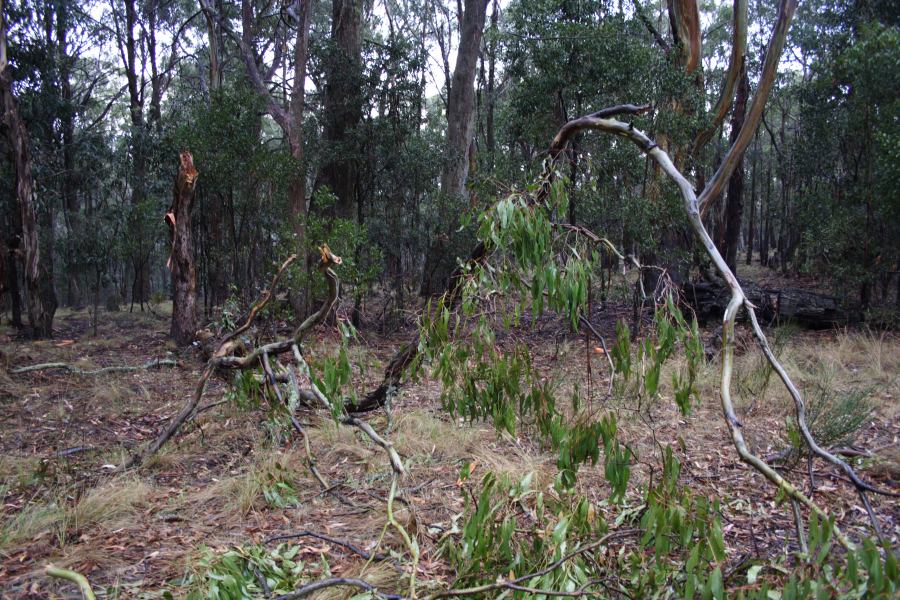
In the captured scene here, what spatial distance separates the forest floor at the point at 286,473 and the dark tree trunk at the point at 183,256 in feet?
6.11

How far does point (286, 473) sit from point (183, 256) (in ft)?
17.4

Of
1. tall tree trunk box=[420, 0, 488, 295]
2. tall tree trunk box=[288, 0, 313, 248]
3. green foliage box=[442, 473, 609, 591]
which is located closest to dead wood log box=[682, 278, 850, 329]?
tall tree trunk box=[420, 0, 488, 295]

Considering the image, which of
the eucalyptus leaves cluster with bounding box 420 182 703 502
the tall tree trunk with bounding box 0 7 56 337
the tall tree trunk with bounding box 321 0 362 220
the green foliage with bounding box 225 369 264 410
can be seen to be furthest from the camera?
the tall tree trunk with bounding box 321 0 362 220

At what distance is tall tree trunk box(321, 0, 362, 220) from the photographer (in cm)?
1145

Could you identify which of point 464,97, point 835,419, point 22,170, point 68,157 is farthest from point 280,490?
point 68,157

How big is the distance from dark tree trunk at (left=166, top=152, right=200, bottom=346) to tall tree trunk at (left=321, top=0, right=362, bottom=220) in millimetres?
3173

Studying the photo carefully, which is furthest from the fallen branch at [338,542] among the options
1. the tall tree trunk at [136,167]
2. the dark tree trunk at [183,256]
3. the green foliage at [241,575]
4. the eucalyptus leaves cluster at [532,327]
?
the tall tree trunk at [136,167]

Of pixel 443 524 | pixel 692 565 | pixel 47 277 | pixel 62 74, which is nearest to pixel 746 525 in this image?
pixel 443 524

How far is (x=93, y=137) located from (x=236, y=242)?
669 cm

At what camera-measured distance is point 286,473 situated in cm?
457

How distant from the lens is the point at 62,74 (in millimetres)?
15461

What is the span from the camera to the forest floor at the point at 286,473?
3486 mm

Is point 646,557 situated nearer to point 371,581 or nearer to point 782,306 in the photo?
point 371,581

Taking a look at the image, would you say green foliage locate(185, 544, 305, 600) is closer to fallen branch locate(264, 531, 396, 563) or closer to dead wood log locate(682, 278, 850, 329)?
fallen branch locate(264, 531, 396, 563)
